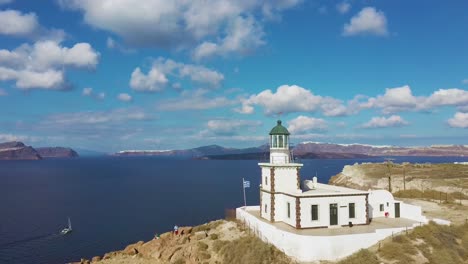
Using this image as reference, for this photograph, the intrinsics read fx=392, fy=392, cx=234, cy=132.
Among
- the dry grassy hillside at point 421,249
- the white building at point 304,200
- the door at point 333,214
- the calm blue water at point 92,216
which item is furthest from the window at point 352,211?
the calm blue water at point 92,216

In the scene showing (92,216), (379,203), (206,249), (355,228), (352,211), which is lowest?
(92,216)

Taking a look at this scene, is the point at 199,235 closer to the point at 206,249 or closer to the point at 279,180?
the point at 206,249

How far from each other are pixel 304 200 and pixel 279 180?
429 cm

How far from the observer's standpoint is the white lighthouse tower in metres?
34.0

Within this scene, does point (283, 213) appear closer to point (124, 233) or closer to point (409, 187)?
point (124, 233)

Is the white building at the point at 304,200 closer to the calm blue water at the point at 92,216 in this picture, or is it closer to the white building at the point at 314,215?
the white building at the point at 314,215

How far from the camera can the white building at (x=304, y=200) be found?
3134 centimetres

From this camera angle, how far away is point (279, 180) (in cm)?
3497

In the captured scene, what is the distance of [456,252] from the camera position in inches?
1136

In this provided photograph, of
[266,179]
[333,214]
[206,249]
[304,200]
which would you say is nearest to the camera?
[304,200]

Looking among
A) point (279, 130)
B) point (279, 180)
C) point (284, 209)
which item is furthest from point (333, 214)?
point (279, 130)

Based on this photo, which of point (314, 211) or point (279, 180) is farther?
point (279, 180)

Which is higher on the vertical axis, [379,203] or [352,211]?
[379,203]

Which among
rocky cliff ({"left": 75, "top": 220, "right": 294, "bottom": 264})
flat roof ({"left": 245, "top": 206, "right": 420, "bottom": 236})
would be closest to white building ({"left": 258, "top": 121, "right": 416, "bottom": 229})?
flat roof ({"left": 245, "top": 206, "right": 420, "bottom": 236})
